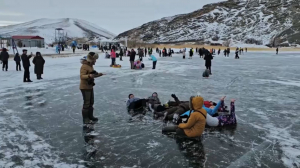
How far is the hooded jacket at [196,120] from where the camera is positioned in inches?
189

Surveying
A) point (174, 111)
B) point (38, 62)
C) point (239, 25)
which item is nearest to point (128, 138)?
point (174, 111)

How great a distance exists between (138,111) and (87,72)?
6.12ft

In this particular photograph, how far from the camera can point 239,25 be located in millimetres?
132875

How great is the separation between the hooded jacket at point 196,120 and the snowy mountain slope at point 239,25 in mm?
100132

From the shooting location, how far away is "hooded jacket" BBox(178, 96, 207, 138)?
4.80 meters

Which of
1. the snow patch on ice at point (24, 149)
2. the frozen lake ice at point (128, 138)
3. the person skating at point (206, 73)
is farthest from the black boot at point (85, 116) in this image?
the person skating at point (206, 73)

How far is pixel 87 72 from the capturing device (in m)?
5.55

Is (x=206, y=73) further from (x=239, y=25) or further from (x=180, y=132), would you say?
(x=239, y=25)

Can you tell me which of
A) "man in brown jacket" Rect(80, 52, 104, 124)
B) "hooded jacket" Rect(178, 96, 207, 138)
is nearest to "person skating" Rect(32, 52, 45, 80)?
"man in brown jacket" Rect(80, 52, 104, 124)

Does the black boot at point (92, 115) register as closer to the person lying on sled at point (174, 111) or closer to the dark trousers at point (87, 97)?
the dark trousers at point (87, 97)

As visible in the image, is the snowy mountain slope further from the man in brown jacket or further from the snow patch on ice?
the snow patch on ice

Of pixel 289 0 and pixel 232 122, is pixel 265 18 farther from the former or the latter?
pixel 232 122

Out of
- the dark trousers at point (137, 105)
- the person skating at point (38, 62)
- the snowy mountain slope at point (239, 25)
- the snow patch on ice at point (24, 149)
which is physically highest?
the snowy mountain slope at point (239, 25)

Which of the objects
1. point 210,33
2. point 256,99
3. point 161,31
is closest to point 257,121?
point 256,99
